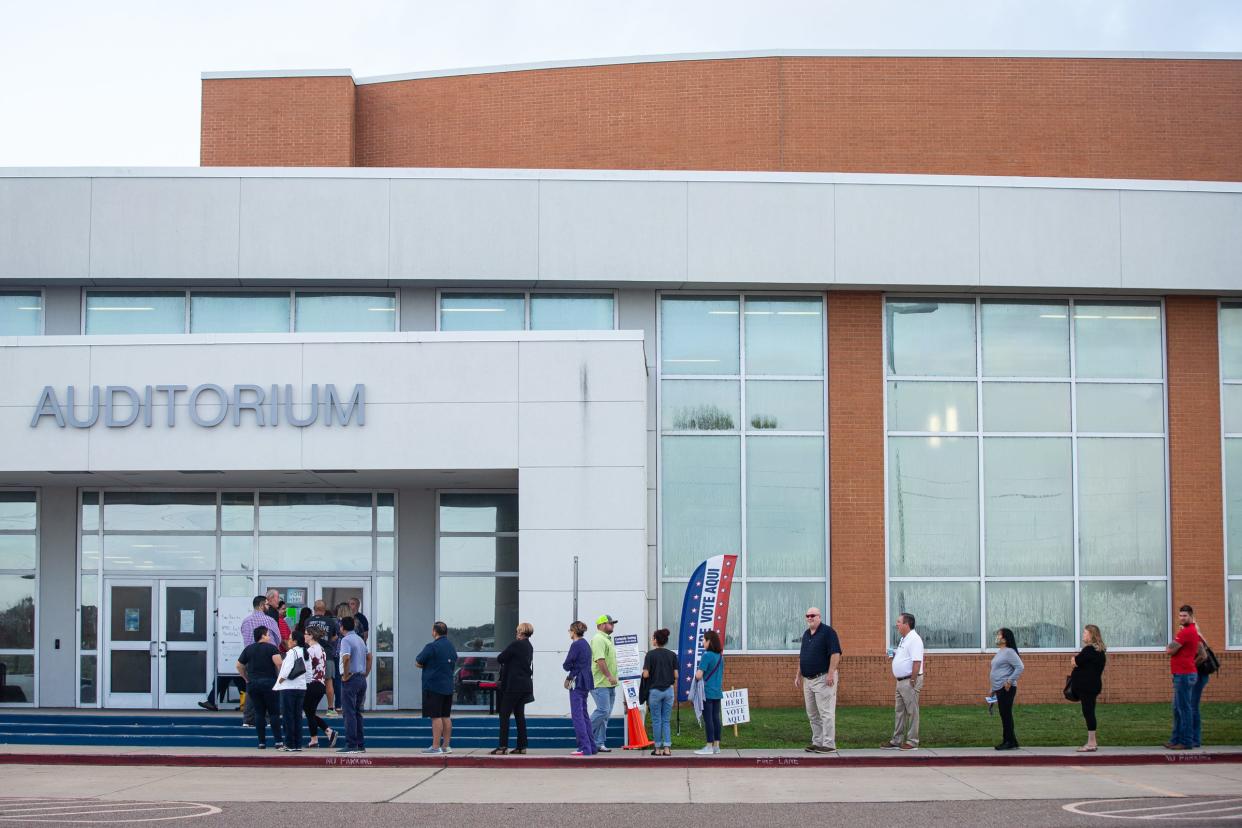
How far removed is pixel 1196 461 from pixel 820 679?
32.7 ft

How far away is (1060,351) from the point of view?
22.6 meters

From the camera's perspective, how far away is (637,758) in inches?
631

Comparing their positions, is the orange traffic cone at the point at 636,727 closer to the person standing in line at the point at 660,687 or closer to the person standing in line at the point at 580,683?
the person standing in line at the point at 660,687

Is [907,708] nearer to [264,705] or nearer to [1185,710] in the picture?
[1185,710]

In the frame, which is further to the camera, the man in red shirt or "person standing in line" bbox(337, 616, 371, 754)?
"person standing in line" bbox(337, 616, 371, 754)

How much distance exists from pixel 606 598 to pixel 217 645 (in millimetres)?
7154

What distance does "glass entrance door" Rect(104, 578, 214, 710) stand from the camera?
21.8m

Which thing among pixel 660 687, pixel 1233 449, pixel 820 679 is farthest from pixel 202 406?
pixel 1233 449

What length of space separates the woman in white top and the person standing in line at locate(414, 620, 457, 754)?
1626mm

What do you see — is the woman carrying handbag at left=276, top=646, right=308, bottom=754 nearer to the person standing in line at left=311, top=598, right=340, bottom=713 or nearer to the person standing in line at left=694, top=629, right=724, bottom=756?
the person standing in line at left=311, top=598, right=340, bottom=713

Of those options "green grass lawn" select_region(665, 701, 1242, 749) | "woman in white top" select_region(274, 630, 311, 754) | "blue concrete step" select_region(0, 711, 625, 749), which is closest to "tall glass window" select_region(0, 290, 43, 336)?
"blue concrete step" select_region(0, 711, 625, 749)

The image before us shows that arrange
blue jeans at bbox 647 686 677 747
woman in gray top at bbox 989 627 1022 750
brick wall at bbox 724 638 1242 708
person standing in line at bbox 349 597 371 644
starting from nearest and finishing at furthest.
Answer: woman in gray top at bbox 989 627 1022 750 < blue jeans at bbox 647 686 677 747 < person standing in line at bbox 349 597 371 644 < brick wall at bbox 724 638 1242 708

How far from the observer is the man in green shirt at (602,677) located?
1634 centimetres

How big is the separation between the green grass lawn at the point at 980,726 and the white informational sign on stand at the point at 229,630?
7372mm
